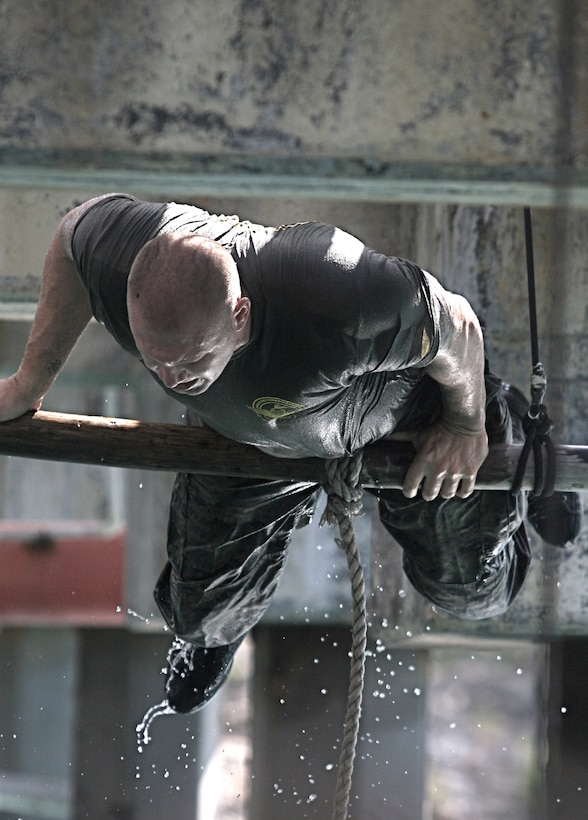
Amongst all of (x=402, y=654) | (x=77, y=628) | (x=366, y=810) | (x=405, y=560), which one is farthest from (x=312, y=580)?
(x=405, y=560)

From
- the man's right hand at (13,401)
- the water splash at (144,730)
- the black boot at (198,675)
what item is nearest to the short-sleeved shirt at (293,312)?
the man's right hand at (13,401)

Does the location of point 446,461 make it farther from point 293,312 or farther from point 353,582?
point 293,312

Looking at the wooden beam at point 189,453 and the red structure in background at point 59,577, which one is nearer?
the wooden beam at point 189,453

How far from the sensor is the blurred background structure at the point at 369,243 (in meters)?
1.76

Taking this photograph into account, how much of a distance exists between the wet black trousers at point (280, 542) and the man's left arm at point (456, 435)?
13 centimetres

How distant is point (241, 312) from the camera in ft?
4.26

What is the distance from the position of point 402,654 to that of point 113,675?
1046 mm

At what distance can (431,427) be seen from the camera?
1.69 meters

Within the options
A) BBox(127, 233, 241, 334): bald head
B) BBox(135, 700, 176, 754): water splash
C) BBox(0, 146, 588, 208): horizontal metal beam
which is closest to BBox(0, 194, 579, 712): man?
BBox(127, 233, 241, 334): bald head

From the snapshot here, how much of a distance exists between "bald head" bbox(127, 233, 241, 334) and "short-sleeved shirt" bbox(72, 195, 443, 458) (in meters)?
0.08

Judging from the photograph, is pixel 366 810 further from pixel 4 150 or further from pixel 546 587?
pixel 4 150

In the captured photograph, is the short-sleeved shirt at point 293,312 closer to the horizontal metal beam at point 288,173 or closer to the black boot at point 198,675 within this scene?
the horizontal metal beam at point 288,173

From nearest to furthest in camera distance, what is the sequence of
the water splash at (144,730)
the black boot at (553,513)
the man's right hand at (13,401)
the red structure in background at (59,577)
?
1. the man's right hand at (13,401)
2. the black boot at (553,513)
3. the water splash at (144,730)
4. the red structure in background at (59,577)

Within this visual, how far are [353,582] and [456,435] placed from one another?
1.03 ft
